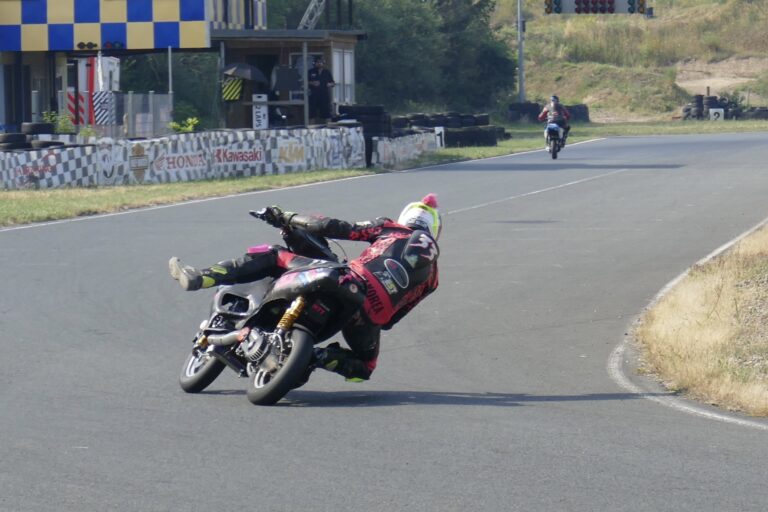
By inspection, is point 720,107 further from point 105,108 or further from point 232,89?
point 105,108

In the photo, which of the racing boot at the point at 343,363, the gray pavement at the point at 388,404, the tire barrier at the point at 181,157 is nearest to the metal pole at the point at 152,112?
the tire barrier at the point at 181,157

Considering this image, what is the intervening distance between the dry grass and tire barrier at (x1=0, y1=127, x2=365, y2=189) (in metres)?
13.0

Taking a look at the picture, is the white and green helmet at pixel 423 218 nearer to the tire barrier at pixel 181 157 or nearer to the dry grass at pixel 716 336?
the dry grass at pixel 716 336

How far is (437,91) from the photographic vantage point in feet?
191

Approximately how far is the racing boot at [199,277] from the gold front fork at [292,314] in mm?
502

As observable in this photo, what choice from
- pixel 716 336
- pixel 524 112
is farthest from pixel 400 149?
pixel 524 112

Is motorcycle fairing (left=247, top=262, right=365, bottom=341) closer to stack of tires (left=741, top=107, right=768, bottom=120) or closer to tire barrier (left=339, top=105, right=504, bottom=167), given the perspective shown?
tire barrier (left=339, top=105, right=504, bottom=167)

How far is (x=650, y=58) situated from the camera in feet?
260

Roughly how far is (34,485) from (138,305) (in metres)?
5.46

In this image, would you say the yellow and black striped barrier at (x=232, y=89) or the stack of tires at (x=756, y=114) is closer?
the yellow and black striped barrier at (x=232, y=89)

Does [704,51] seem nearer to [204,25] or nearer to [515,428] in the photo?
[204,25]

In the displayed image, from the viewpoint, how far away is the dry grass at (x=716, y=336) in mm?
7641

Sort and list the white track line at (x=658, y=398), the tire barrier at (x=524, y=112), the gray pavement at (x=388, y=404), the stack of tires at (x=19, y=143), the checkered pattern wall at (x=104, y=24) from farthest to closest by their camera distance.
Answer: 1. the tire barrier at (x=524, y=112)
2. the checkered pattern wall at (x=104, y=24)
3. the stack of tires at (x=19, y=143)
4. the white track line at (x=658, y=398)
5. the gray pavement at (x=388, y=404)

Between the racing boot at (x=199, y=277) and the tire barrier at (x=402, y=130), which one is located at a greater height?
the tire barrier at (x=402, y=130)
